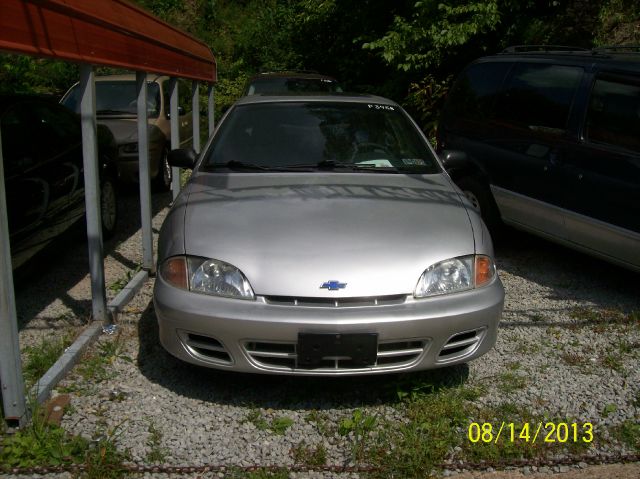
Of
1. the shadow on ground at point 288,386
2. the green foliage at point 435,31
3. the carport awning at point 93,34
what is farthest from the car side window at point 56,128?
the green foliage at point 435,31

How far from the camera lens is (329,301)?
307 cm

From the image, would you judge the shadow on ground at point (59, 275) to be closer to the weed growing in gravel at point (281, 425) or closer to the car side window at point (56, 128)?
the car side window at point (56, 128)

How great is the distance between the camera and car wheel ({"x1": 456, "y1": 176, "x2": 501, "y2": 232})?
611 cm

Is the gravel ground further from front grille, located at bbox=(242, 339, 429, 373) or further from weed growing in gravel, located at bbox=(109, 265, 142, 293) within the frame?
front grille, located at bbox=(242, 339, 429, 373)

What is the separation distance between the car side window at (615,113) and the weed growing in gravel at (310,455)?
314 cm

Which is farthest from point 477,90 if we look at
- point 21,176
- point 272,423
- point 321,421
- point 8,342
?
point 8,342

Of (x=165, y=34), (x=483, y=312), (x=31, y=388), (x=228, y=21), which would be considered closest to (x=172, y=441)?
(x=31, y=388)

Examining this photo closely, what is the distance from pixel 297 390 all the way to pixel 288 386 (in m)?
0.06

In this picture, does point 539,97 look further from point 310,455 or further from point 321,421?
point 310,455

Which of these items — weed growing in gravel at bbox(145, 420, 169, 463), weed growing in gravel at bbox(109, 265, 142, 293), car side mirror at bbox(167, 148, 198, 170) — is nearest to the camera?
weed growing in gravel at bbox(145, 420, 169, 463)

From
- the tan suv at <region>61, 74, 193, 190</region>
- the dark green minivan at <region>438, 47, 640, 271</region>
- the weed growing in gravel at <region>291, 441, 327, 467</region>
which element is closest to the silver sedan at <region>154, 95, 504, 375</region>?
the weed growing in gravel at <region>291, 441, 327, 467</region>

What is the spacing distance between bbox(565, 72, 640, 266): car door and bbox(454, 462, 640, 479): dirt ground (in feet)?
6.89

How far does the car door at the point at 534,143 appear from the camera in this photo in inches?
208

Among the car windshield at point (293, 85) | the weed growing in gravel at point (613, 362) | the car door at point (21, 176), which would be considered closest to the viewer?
the weed growing in gravel at point (613, 362)
